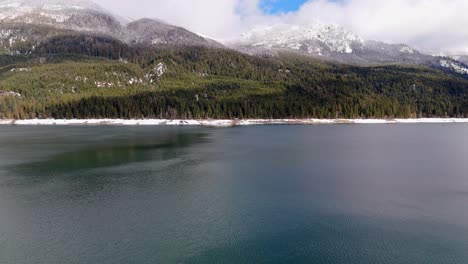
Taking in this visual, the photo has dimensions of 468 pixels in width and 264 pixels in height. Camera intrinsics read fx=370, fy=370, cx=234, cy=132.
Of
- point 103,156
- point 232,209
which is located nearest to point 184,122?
point 103,156

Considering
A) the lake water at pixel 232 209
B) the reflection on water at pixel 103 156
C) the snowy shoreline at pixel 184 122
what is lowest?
the lake water at pixel 232 209

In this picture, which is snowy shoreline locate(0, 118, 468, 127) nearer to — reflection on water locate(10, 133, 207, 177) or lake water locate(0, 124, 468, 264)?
reflection on water locate(10, 133, 207, 177)

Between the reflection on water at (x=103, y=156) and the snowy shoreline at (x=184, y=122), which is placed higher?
the snowy shoreline at (x=184, y=122)

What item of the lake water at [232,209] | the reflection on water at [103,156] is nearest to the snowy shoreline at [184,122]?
the reflection on water at [103,156]

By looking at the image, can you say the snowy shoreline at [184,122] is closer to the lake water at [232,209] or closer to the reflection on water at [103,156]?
the reflection on water at [103,156]

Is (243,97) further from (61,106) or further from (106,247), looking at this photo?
(106,247)

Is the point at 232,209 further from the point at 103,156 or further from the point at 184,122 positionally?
the point at 184,122

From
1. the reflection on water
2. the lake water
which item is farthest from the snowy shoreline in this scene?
the lake water

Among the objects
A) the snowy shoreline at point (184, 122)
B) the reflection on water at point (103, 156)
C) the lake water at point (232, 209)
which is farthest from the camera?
the snowy shoreline at point (184, 122)
